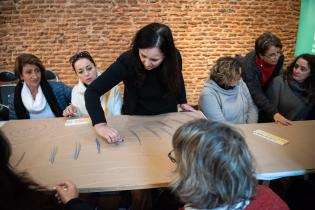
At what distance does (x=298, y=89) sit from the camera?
2545 mm

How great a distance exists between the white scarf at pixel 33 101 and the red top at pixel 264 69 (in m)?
2.06

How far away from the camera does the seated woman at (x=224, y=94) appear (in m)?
2.32

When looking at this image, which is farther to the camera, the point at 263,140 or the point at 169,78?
the point at 169,78

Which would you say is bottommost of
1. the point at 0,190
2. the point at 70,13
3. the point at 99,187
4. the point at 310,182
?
the point at 310,182

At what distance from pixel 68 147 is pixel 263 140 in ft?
4.04

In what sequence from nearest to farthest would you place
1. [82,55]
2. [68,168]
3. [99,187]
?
[99,187]
[68,168]
[82,55]

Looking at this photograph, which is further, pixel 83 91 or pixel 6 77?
pixel 6 77

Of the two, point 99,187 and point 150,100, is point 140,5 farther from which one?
point 99,187

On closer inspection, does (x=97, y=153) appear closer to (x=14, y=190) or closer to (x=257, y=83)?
(x=14, y=190)

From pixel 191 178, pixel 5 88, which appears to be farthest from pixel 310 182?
pixel 5 88

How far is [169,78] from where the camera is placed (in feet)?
6.56

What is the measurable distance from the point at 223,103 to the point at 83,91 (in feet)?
3.95

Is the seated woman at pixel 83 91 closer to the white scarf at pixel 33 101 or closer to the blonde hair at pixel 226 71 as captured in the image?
the white scarf at pixel 33 101

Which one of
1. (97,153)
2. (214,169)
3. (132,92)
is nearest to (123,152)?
(97,153)
